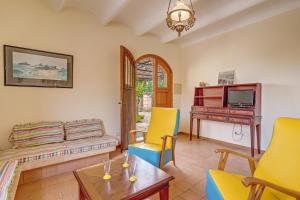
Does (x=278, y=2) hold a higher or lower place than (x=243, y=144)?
higher

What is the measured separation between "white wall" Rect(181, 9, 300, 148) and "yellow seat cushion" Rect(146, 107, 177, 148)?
1.94 m

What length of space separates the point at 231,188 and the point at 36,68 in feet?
10.6

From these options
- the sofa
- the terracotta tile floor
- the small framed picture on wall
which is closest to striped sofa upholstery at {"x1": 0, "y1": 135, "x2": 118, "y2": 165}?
the sofa

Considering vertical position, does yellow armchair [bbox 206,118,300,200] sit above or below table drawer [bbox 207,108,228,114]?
below

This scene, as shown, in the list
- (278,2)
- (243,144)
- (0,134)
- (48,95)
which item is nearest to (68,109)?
(48,95)

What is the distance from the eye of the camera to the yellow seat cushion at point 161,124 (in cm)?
270

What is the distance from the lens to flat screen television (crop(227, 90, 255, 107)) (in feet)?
10.9

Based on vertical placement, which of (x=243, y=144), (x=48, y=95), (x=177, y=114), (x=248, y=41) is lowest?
(x=243, y=144)

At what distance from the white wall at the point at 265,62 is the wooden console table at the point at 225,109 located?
0.16m

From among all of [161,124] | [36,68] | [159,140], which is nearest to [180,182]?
[159,140]

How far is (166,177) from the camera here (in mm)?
1468

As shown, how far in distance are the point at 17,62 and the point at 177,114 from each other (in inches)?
108

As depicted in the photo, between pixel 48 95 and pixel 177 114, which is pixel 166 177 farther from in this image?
pixel 48 95

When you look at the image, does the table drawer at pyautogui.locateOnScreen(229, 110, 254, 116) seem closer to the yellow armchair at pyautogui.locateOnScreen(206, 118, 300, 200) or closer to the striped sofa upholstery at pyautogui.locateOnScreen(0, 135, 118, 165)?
the yellow armchair at pyautogui.locateOnScreen(206, 118, 300, 200)
